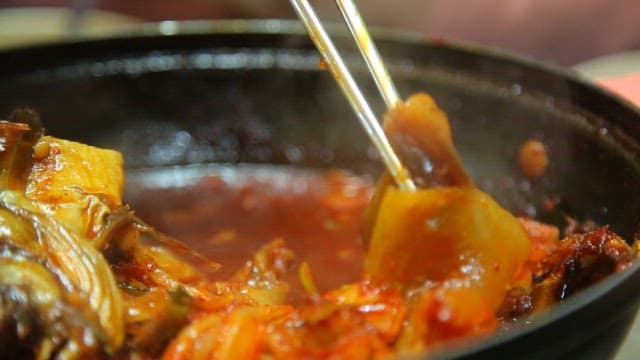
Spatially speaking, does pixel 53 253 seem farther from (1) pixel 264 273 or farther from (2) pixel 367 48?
(2) pixel 367 48

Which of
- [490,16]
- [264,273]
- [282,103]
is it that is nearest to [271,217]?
[282,103]

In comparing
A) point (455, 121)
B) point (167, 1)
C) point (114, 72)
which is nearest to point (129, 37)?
point (114, 72)

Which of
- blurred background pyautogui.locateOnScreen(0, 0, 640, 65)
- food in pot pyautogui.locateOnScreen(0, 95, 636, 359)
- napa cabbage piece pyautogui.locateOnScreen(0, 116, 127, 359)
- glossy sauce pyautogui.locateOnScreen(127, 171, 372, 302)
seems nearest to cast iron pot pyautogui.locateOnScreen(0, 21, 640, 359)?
glossy sauce pyautogui.locateOnScreen(127, 171, 372, 302)

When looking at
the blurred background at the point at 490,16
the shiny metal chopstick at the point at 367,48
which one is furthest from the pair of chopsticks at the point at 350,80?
the blurred background at the point at 490,16

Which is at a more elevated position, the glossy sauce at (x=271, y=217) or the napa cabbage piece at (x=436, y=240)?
the napa cabbage piece at (x=436, y=240)

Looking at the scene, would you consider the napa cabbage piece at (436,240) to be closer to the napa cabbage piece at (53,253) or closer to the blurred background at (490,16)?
the napa cabbage piece at (53,253)

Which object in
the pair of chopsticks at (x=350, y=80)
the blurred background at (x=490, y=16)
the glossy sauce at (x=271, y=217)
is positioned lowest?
the glossy sauce at (x=271, y=217)
